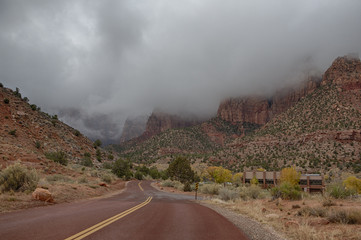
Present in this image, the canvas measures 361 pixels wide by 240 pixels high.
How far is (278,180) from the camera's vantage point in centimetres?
6575

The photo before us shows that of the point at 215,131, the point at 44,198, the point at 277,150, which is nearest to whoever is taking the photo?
the point at 44,198

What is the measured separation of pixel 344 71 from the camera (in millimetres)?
97938

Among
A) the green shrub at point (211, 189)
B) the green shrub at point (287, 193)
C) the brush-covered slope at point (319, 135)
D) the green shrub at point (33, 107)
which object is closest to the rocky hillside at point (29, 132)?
the green shrub at point (33, 107)

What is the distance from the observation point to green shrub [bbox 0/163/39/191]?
13281mm

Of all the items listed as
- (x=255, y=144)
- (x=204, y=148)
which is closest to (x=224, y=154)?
(x=255, y=144)

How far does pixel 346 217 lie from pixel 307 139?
258ft

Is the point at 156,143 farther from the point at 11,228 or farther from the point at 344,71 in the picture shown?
the point at 11,228

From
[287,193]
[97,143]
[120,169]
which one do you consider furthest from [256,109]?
[287,193]

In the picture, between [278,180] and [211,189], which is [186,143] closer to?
[278,180]

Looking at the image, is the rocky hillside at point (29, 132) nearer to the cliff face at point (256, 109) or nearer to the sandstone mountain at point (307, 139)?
the sandstone mountain at point (307, 139)

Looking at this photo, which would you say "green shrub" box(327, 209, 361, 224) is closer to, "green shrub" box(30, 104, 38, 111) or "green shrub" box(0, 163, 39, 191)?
"green shrub" box(0, 163, 39, 191)

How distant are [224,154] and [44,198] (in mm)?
103363

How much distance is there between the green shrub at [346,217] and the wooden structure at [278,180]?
54.6m

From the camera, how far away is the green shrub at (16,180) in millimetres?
13281
